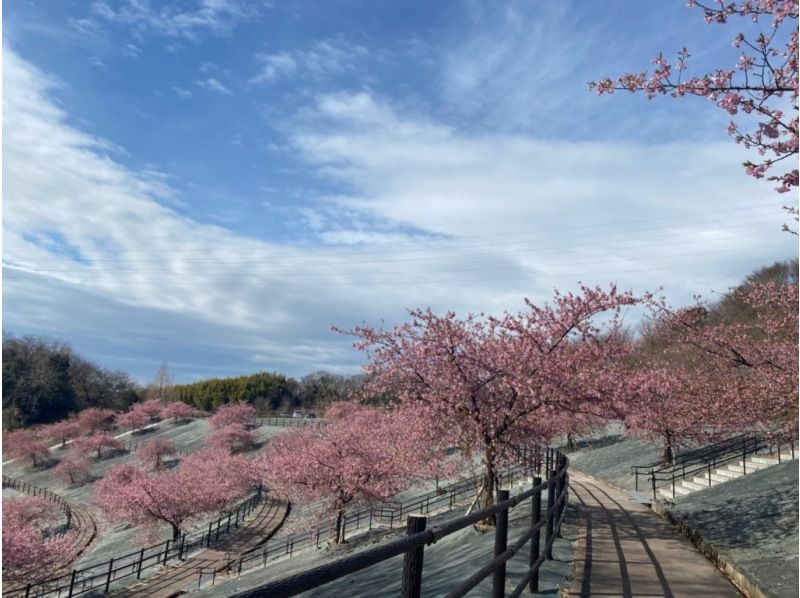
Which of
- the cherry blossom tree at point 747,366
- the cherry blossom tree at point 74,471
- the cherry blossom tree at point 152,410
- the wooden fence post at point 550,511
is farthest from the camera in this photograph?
the cherry blossom tree at point 152,410

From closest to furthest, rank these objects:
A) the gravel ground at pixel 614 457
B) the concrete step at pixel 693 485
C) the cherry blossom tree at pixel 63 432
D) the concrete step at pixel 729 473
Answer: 1. the concrete step at pixel 729 473
2. the concrete step at pixel 693 485
3. the gravel ground at pixel 614 457
4. the cherry blossom tree at pixel 63 432

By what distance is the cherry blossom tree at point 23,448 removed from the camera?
7469 centimetres

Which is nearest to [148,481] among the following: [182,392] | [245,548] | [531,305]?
[245,548]

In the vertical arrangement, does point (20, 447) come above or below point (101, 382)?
below

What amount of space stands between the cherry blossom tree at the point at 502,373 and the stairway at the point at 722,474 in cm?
1074

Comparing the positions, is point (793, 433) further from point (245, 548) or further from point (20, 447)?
point (20, 447)

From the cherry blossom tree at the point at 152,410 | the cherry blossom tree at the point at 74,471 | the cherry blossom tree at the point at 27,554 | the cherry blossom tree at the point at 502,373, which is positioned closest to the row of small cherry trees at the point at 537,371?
the cherry blossom tree at the point at 502,373

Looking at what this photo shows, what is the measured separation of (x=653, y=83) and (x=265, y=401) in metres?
111

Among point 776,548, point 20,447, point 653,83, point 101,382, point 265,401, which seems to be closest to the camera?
point 653,83

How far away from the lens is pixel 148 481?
3475 centimetres

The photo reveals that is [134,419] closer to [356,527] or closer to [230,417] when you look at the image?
[230,417]

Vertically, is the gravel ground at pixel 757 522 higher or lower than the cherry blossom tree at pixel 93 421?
higher

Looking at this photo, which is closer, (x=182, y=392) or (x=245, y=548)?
(x=245, y=548)

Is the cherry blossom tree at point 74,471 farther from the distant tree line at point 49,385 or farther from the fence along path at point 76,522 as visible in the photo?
the distant tree line at point 49,385
